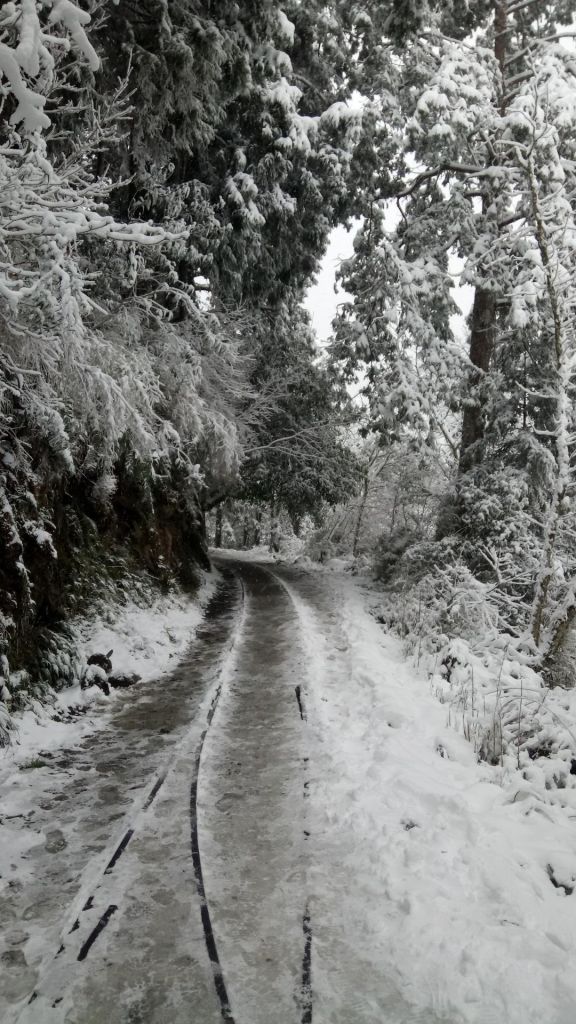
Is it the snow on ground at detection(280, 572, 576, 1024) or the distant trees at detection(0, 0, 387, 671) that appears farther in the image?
the distant trees at detection(0, 0, 387, 671)

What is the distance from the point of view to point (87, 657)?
777cm

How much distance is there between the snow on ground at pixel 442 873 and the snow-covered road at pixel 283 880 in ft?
0.04

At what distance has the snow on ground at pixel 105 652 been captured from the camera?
596cm

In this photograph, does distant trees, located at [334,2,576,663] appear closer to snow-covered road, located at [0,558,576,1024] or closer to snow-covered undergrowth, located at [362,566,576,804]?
snow-covered undergrowth, located at [362,566,576,804]

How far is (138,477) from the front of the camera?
1152 centimetres

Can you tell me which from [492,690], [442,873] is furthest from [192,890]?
[492,690]

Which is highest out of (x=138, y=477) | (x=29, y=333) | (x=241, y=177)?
(x=241, y=177)

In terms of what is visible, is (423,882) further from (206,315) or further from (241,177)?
(241,177)

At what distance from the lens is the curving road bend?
295 centimetres

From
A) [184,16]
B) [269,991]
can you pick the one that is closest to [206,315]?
[184,16]

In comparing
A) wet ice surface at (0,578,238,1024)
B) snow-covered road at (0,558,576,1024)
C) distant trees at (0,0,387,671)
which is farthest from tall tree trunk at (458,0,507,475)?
wet ice surface at (0,578,238,1024)

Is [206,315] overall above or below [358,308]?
below

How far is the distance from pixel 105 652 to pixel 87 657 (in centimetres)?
50

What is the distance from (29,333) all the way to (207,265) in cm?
649
